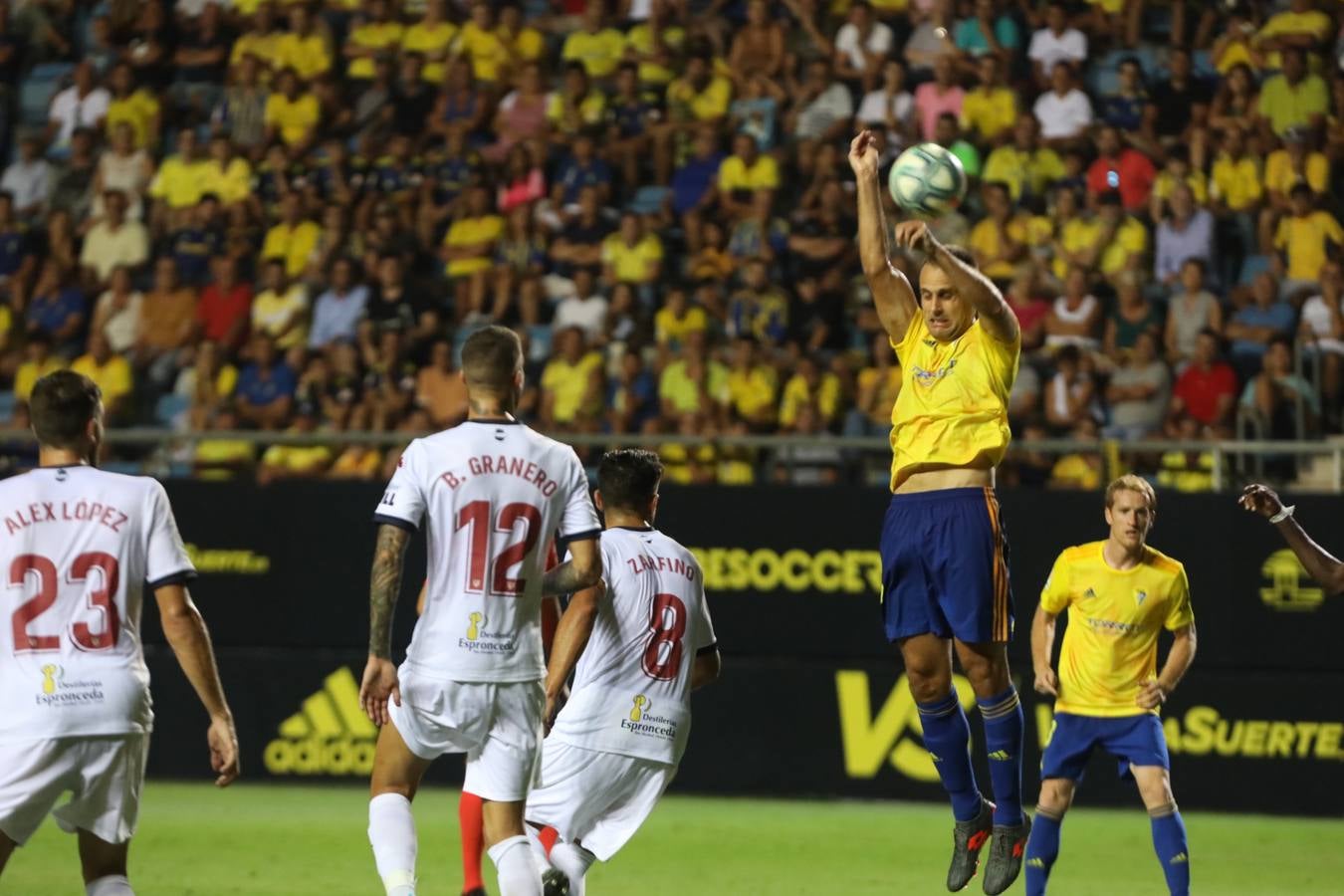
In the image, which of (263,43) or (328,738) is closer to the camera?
(328,738)

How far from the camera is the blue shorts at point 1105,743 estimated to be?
8.98 m

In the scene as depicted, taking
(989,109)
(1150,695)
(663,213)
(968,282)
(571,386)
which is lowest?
(1150,695)

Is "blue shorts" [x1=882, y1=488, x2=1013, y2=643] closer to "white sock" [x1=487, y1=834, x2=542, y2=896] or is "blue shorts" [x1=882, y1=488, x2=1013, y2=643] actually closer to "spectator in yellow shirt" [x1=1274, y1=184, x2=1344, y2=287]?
"white sock" [x1=487, y1=834, x2=542, y2=896]

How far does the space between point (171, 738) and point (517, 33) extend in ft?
25.3

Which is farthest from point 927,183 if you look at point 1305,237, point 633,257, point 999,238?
point 633,257

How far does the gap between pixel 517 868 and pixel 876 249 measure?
3.04m

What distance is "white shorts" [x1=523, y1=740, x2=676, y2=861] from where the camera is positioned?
791 cm

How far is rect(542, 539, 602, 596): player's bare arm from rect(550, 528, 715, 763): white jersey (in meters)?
0.86

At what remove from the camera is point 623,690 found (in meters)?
7.99

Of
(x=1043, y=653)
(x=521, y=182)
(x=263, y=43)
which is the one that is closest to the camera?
(x=1043, y=653)

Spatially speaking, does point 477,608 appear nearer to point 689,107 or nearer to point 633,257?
point 633,257

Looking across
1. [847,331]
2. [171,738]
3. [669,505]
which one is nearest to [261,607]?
[171,738]

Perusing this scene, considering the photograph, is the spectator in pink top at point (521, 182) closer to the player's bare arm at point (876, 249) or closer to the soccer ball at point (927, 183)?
the player's bare arm at point (876, 249)

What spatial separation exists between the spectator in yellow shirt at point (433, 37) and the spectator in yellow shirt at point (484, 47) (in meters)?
0.14
